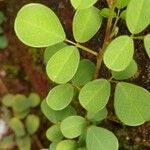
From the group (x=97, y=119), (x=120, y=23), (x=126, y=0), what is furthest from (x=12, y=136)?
(x=126, y=0)

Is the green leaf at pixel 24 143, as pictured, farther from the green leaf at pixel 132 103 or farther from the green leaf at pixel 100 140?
the green leaf at pixel 132 103

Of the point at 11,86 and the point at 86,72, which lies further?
the point at 11,86

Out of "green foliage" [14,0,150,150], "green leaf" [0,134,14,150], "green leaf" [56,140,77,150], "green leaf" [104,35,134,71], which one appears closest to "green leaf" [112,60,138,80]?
"green foliage" [14,0,150,150]

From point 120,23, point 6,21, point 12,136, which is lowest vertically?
point 12,136

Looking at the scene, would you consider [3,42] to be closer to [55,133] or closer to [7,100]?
[7,100]

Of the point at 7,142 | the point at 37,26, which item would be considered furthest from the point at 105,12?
the point at 7,142

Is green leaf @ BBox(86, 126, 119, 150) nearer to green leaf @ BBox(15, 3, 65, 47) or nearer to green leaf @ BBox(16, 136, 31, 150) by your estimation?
green leaf @ BBox(15, 3, 65, 47)

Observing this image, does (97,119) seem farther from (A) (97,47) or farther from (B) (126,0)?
(B) (126,0)
